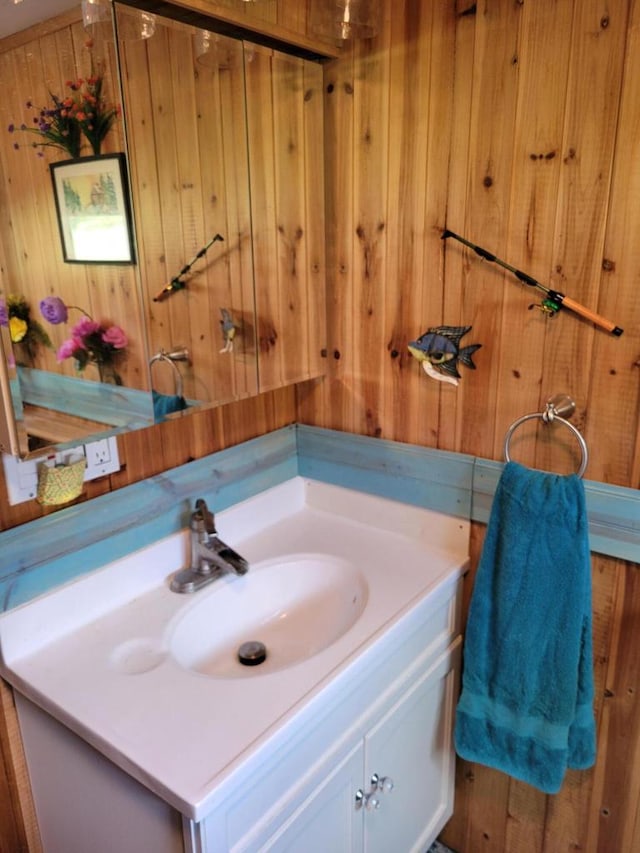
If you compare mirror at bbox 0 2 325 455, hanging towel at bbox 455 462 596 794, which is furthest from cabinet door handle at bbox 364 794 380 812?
mirror at bbox 0 2 325 455

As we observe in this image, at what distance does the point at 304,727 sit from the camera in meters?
1.06

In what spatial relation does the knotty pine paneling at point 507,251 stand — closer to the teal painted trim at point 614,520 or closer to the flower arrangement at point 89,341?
the teal painted trim at point 614,520

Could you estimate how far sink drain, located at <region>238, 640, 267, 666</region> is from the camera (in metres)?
1.33

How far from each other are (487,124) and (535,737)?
129 centimetres

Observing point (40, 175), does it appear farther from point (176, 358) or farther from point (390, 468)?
point (390, 468)

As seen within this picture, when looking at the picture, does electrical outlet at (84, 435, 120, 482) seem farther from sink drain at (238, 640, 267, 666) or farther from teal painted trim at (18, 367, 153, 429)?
sink drain at (238, 640, 267, 666)

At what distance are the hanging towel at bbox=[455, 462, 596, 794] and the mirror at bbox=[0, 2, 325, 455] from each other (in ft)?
2.15

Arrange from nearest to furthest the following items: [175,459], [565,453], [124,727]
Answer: [124,727], [565,453], [175,459]

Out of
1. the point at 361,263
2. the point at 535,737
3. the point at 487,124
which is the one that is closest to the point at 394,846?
the point at 535,737

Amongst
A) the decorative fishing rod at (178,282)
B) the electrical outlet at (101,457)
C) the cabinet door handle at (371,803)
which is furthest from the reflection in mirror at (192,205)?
the cabinet door handle at (371,803)

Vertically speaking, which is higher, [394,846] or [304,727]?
[304,727]

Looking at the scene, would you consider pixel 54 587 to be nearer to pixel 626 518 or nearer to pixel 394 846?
pixel 394 846

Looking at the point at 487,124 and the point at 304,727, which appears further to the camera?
the point at 487,124

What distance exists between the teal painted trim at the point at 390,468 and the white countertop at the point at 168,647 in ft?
0.13
